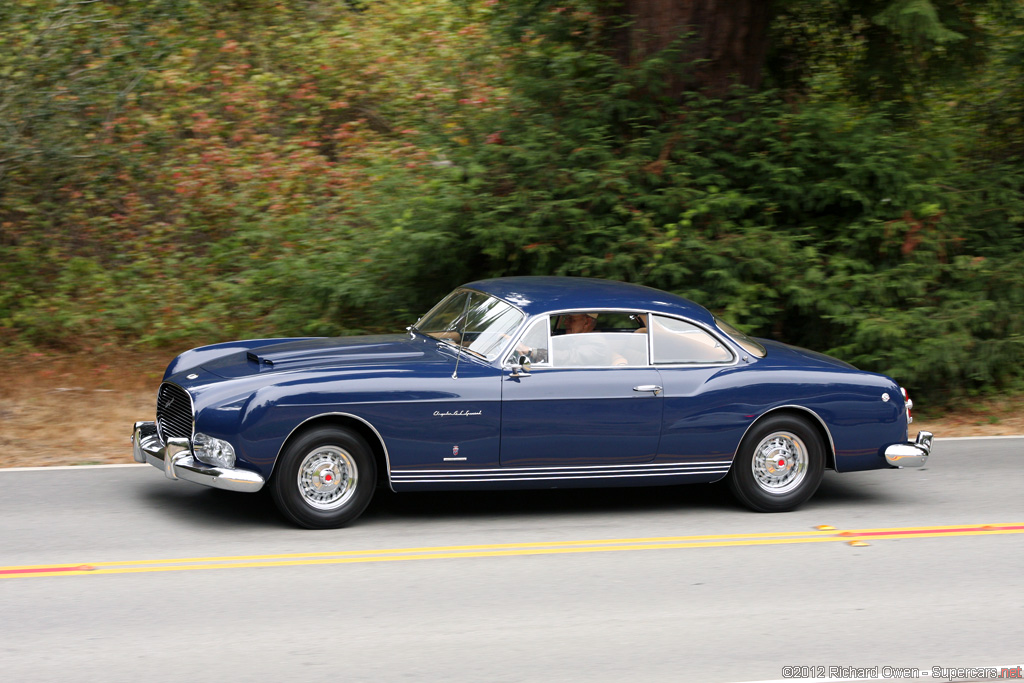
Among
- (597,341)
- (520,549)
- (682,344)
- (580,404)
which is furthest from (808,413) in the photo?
(520,549)

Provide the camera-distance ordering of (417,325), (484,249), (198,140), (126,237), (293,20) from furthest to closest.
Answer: (293,20) < (198,140) < (126,237) < (484,249) < (417,325)

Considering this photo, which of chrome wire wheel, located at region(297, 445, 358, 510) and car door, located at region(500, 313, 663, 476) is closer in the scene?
chrome wire wheel, located at region(297, 445, 358, 510)

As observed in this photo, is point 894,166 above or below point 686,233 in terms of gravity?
above

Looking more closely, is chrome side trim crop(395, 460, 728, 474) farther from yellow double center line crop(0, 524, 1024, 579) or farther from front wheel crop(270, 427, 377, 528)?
yellow double center line crop(0, 524, 1024, 579)

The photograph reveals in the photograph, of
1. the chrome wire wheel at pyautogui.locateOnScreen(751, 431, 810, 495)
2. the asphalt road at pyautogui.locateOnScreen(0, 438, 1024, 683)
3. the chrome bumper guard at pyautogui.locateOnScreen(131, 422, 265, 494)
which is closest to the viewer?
the asphalt road at pyautogui.locateOnScreen(0, 438, 1024, 683)

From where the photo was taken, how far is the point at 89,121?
546 inches

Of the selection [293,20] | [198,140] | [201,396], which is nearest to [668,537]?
[201,396]

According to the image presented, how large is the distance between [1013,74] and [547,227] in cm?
704

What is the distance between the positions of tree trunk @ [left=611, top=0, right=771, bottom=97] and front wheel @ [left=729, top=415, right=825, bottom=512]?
20.7 feet

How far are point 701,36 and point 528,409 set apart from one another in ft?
24.4

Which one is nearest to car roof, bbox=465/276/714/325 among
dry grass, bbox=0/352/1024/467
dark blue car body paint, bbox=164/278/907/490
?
dark blue car body paint, bbox=164/278/907/490

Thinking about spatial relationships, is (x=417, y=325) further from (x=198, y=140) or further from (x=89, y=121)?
(x=198, y=140)

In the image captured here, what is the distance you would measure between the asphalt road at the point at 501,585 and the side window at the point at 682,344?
114cm

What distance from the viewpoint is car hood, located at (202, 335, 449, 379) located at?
743 centimetres
